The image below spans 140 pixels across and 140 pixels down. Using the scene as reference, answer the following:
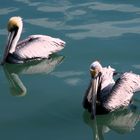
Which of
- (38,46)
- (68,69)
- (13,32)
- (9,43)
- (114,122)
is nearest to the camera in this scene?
(114,122)

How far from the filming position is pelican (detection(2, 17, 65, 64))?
394 inches

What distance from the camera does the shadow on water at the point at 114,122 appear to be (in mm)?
7625

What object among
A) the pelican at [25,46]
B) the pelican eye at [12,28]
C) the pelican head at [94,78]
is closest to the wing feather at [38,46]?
the pelican at [25,46]

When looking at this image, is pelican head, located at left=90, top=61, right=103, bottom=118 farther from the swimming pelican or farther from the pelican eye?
the pelican eye

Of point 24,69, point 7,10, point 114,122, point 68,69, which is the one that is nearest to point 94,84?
point 114,122

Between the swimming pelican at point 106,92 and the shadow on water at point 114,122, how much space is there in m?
0.08

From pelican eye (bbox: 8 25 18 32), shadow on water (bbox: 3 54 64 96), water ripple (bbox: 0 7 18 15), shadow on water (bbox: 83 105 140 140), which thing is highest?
pelican eye (bbox: 8 25 18 32)

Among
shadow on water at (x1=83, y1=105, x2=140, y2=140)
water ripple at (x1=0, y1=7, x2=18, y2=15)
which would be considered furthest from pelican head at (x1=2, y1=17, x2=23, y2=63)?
shadow on water at (x1=83, y1=105, x2=140, y2=140)

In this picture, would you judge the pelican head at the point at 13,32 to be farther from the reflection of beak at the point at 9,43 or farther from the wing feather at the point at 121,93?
the wing feather at the point at 121,93

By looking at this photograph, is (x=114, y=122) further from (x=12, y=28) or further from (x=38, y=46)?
(x=12, y=28)

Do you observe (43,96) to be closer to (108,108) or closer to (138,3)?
(108,108)

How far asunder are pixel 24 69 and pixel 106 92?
6.97 feet

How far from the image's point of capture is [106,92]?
8.11 meters

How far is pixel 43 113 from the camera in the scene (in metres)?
8.05
